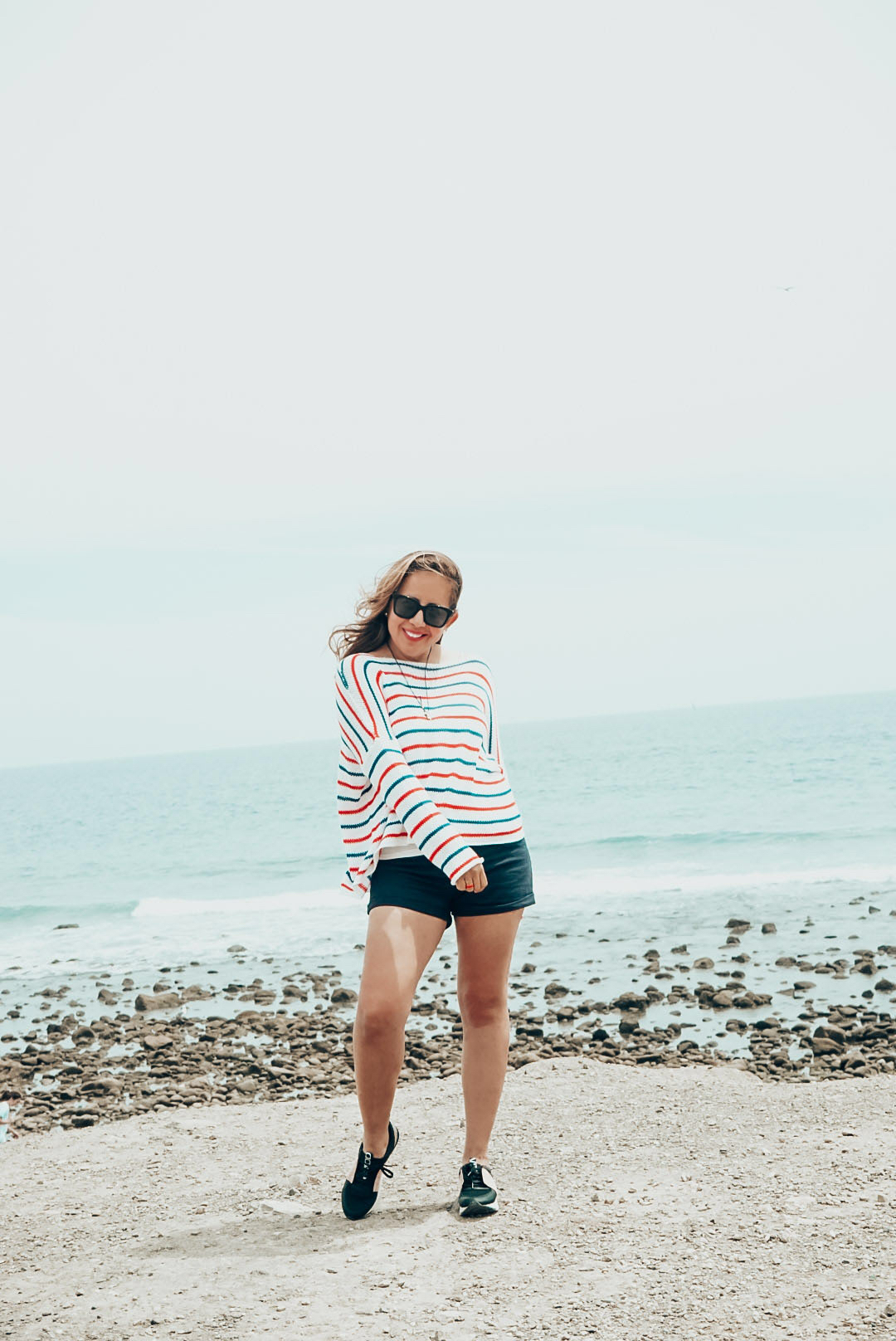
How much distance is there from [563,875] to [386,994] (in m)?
17.6

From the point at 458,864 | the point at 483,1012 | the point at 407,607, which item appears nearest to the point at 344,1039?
the point at 483,1012

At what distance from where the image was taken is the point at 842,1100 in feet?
18.3

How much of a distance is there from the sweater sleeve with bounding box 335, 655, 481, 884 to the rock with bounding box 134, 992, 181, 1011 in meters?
7.46

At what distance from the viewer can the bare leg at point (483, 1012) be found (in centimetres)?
409

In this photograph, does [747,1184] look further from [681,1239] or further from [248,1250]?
[248,1250]

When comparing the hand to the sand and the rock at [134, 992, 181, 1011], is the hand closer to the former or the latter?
the sand

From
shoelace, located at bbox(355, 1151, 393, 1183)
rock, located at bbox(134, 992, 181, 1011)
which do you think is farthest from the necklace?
rock, located at bbox(134, 992, 181, 1011)

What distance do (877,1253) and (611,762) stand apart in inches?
2123

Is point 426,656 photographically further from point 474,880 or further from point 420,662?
point 474,880

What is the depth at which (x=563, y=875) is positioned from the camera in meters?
21.2

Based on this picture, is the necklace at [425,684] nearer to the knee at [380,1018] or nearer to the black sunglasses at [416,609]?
the black sunglasses at [416,609]

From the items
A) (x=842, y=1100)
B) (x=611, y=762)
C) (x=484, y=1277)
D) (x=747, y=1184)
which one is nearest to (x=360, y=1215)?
(x=484, y=1277)

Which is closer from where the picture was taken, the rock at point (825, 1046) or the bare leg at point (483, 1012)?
the bare leg at point (483, 1012)

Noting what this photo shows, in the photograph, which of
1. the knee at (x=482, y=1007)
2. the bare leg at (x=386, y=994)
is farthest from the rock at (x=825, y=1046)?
the bare leg at (x=386, y=994)
